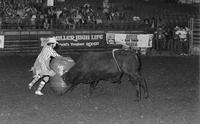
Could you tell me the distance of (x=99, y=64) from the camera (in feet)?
39.3

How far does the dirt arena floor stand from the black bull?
41cm

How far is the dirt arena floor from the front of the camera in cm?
943

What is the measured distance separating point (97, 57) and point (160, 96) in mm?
1815

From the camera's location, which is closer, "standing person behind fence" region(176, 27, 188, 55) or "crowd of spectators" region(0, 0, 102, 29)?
"crowd of spectators" region(0, 0, 102, 29)

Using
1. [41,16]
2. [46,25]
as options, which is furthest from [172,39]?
[41,16]

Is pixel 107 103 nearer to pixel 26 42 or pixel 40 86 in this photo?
pixel 40 86

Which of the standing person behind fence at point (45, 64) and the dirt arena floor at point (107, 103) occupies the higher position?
the standing person behind fence at point (45, 64)

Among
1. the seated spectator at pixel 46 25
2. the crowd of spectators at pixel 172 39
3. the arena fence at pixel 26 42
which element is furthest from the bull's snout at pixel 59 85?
the crowd of spectators at pixel 172 39

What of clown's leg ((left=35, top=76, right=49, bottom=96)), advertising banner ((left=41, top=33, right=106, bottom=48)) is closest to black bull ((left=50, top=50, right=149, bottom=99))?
clown's leg ((left=35, top=76, right=49, bottom=96))

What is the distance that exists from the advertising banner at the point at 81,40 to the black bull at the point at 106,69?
11.9m

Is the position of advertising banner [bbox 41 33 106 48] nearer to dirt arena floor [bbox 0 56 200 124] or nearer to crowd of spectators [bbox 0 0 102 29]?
crowd of spectators [bbox 0 0 102 29]

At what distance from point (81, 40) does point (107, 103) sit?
13.3m

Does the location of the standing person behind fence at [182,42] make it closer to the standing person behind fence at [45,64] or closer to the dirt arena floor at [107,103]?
the dirt arena floor at [107,103]

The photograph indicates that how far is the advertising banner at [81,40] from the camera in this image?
24100mm
